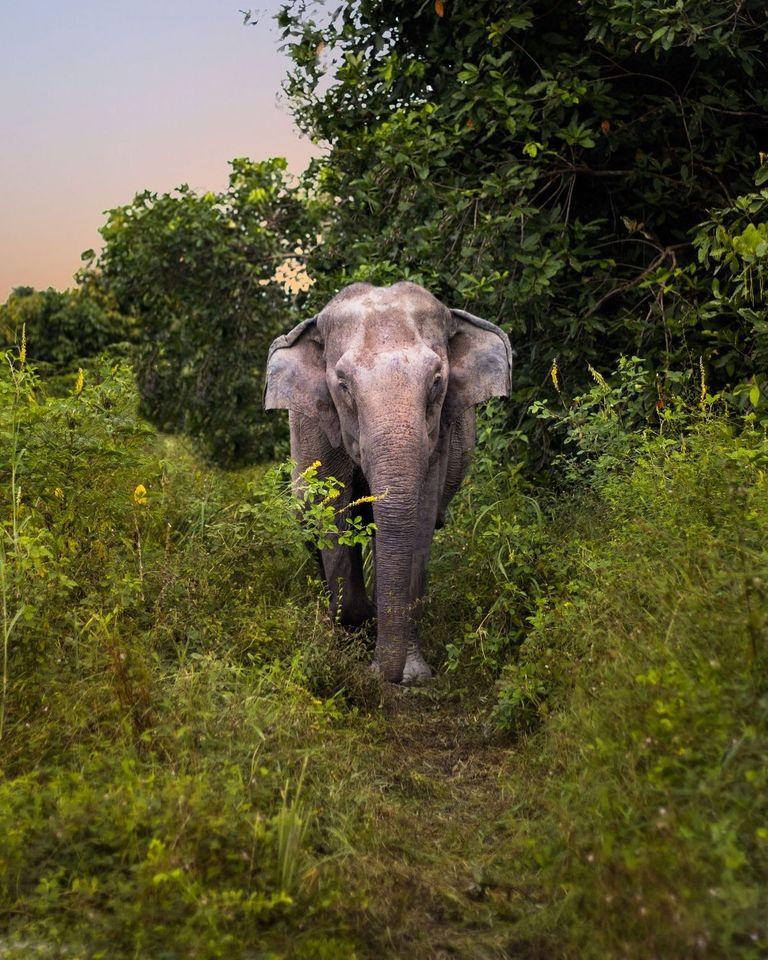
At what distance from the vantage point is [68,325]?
23.2m

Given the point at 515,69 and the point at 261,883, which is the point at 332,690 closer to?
the point at 261,883

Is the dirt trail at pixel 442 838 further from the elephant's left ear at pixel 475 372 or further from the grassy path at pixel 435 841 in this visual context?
the elephant's left ear at pixel 475 372

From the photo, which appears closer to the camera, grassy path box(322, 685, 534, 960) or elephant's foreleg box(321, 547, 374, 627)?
grassy path box(322, 685, 534, 960)

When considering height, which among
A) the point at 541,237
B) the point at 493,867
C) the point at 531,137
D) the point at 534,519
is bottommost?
the point at 493,867

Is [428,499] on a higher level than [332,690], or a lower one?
higher

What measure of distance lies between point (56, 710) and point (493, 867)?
186cm

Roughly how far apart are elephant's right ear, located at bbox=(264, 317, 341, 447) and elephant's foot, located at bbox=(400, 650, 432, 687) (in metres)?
1.49

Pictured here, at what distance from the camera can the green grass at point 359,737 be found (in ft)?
12.3

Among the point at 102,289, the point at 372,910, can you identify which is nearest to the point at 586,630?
the point at 372,910

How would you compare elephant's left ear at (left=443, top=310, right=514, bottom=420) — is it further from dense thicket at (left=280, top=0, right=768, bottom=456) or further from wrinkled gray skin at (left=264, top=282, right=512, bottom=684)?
dense thicket at (left=280, top=0, right=768, bottom=456)

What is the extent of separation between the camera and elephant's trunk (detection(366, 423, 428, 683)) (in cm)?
716

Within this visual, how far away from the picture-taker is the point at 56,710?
5000mm

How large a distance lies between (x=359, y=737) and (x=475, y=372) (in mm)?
3313

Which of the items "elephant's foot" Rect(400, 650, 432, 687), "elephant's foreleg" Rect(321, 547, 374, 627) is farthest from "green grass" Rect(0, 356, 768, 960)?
"elephant's foreleg" Rect(321, 547, 374, 627)
